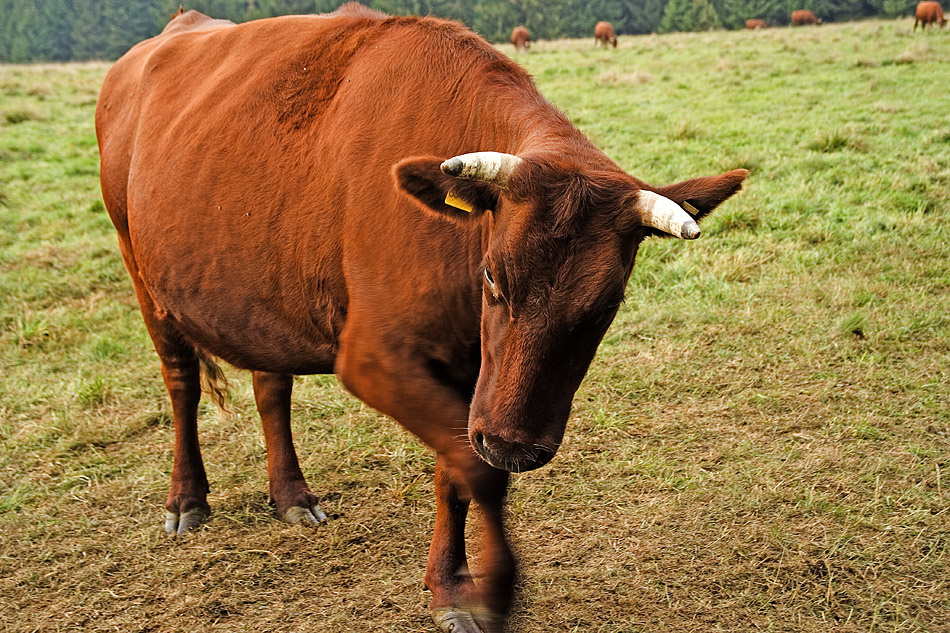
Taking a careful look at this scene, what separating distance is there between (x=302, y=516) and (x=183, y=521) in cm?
57

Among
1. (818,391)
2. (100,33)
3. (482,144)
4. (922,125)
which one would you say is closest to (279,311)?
(482,144)

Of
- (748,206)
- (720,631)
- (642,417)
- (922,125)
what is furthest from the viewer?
(922,125)

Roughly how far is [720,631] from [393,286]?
1.76 metres

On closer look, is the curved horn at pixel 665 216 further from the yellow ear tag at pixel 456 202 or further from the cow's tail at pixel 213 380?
the cow's tail at pixel 213 380

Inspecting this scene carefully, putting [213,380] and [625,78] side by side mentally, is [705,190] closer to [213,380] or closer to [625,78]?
[213,380]

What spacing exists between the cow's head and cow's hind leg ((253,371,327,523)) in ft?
6.23

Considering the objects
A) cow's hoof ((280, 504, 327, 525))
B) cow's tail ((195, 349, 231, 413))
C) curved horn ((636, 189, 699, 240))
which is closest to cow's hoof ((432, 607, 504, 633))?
cow's hoof ((280, 504, 327, 525))

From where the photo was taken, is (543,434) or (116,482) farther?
(116,482)

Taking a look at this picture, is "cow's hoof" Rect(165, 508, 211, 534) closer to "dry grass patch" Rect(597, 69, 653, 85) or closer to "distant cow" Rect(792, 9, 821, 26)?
"dry grass patch" Rect(597, 69, 653, 85)

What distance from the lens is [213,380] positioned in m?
4.32

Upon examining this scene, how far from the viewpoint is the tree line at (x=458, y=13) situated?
189ft

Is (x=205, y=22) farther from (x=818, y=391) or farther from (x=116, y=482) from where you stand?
(x=818, y=391)

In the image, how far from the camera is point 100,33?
66625 millimetres

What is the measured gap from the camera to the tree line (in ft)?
189
